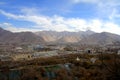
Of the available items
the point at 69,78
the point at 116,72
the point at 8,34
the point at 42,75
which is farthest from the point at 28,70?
the point at 8,34

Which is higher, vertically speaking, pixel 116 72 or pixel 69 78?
pixel 116 72

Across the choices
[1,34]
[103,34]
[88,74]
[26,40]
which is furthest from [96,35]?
[88,74]

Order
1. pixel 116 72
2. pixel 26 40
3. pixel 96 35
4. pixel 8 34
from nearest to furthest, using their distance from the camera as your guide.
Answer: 1. pixel 116 72
2. pixel 26 40
3. pixel 8 34
4. pixel 96 35

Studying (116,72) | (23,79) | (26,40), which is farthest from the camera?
(26,40)

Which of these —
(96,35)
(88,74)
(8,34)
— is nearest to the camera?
(88,74)

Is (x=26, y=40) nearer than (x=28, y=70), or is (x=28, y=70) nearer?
(x=28, y=70)

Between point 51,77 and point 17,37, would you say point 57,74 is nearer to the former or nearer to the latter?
point 51,77

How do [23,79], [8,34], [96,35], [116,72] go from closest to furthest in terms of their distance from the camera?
[116,72] < [23,79] < [8,34] < [96,35]

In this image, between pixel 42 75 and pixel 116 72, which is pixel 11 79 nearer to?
pixel 42 75

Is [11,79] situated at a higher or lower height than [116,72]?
lower
